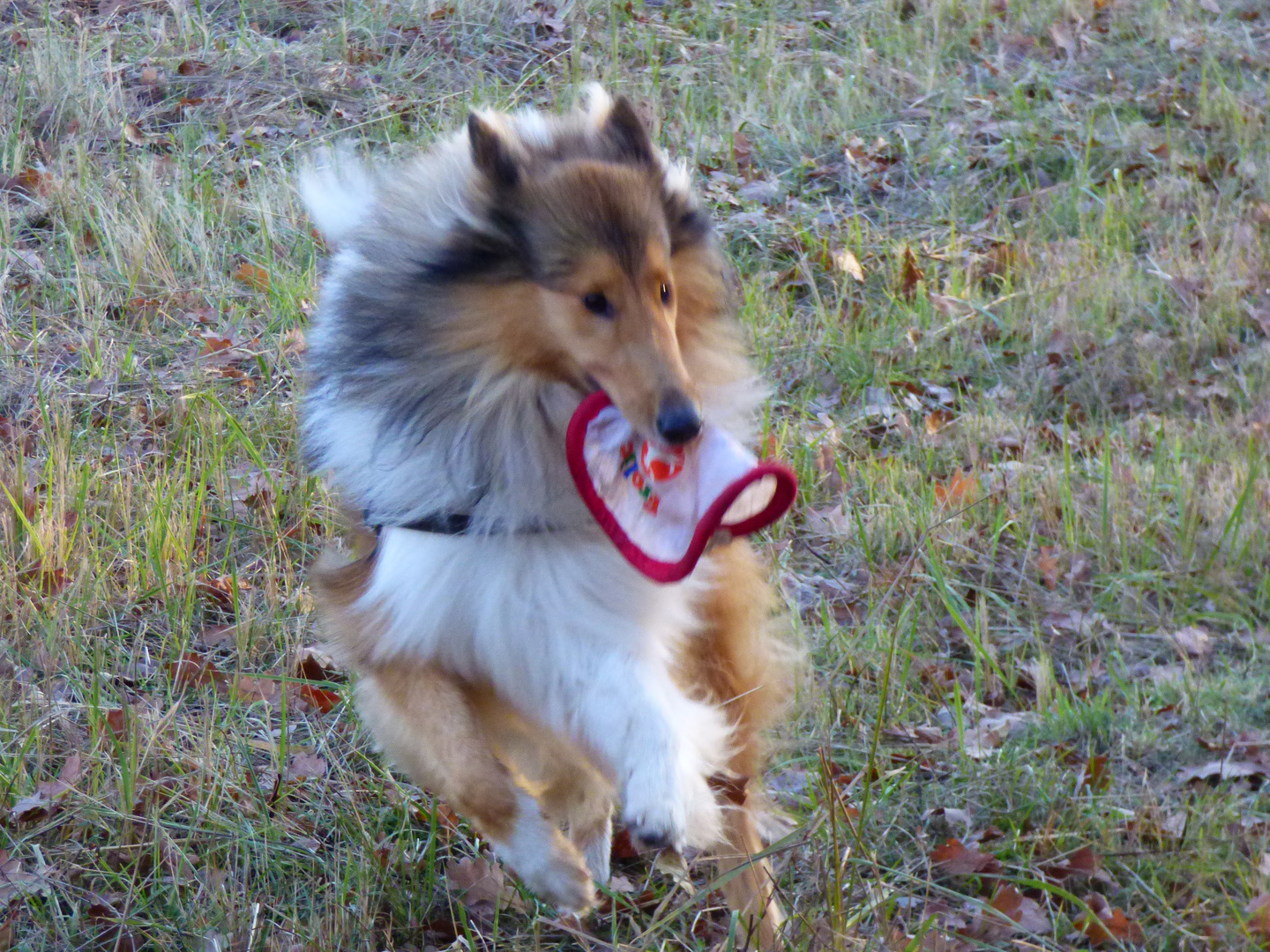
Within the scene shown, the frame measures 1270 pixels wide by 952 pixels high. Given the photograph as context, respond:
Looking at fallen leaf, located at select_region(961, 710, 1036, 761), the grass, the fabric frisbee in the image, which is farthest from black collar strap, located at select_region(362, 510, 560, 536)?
fallen leaf, located at select_region(961, 710, 1036, 761)

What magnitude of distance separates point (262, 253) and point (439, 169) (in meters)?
3.35

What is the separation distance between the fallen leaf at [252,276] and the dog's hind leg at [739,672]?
336 cm

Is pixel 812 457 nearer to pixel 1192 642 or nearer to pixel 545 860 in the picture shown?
pixel 1192 642

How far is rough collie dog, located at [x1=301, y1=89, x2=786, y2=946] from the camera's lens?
8.93 feet

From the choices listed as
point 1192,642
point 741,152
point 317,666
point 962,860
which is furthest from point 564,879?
point 741,152

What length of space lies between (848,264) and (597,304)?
347cm

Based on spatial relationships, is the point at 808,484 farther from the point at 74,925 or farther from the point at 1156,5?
the point at 1156,5

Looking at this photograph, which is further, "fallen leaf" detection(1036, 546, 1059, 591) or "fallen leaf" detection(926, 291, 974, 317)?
"fallen leaf" detection(926, 291, 974, 317)

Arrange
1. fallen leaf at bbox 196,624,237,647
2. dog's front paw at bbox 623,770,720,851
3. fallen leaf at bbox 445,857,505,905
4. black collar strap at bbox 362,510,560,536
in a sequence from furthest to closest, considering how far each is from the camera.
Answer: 1. fallen leaf at bbox 196,624,237,647
2. fallen leaf at bbox 445,857,505,905
3. black collar strap at bbox 362,510,560,536
4. dog's front paw at bbox 623,770,720,851

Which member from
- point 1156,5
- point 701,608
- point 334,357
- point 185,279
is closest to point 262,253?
point 185,279

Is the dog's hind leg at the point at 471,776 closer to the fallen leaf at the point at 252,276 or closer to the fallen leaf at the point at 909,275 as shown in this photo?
the fallen leaf at the point at 252,276

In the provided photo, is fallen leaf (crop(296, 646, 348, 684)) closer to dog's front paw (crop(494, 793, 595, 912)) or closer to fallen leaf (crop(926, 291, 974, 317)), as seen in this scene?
dog's front paw (crop(494, 793, 595, 912))

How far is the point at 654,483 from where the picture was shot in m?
2.78

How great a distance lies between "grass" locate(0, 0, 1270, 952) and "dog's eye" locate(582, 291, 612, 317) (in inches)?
37.4
